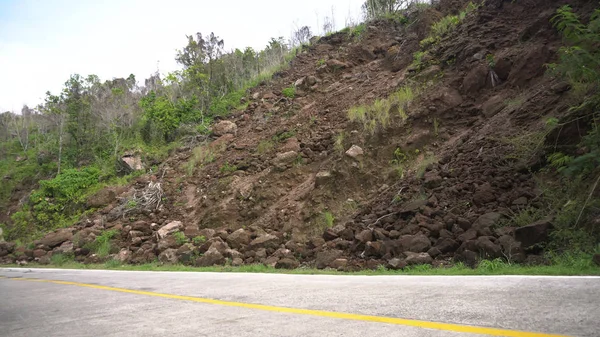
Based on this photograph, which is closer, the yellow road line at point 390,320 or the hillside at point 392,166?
the yellow road line at point 390,320

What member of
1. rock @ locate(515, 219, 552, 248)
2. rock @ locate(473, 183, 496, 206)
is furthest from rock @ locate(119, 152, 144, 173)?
rock @ locate(515, 219, 552, 248)

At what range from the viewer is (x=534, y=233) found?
7.00 metres

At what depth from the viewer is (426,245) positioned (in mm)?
8453

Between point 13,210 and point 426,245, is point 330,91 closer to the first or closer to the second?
point 426,245

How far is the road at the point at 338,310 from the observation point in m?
3.07

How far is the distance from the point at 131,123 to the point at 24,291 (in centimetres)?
2445

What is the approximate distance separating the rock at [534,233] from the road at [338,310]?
8.22ft

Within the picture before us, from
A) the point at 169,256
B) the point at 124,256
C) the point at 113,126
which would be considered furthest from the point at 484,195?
the point at 113,126

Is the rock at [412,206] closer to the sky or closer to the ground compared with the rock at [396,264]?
closer to the sky

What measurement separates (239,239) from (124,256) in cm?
595

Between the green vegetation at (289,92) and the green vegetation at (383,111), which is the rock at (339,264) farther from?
the green vegetation at (289,92)

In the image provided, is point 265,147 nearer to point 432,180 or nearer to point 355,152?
point 355,152

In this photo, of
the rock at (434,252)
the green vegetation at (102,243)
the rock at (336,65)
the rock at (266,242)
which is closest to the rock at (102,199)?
the green vegetation at (102,243)

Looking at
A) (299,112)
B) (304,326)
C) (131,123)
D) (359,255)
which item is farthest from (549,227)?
(131,123)
